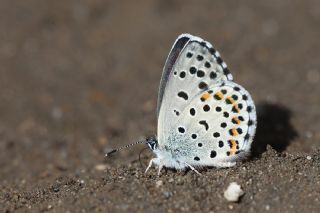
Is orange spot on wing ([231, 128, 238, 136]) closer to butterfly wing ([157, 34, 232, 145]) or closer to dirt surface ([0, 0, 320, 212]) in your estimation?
dirt surface ([0, 0, 320, 212])

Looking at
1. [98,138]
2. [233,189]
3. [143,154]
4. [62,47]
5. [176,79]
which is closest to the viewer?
[233,189]

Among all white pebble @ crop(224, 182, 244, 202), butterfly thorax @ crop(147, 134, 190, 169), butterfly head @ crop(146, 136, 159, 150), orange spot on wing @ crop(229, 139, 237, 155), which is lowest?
white pebble @ crop(224, 182, 244, 202)

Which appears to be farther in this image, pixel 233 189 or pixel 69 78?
pixel 69 78

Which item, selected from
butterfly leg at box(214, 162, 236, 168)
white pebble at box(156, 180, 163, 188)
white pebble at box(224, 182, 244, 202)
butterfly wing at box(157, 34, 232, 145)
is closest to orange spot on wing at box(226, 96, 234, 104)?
butterfly wing at box(157, 34, 232, 145)

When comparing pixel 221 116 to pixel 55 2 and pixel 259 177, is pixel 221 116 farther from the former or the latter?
pixel 55 2

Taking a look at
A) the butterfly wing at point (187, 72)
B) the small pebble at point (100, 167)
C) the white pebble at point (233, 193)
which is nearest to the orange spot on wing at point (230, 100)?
the butterfly wing at point (187, 72)

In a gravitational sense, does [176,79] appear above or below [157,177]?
above

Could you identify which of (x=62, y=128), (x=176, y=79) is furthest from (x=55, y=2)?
(x=176, y=79)
